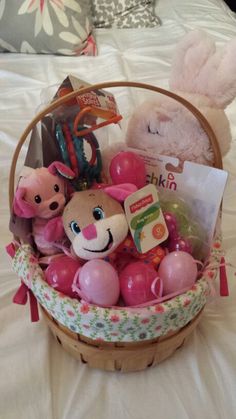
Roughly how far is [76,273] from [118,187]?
0.46ft

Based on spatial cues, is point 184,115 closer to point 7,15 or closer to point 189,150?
point 189,150

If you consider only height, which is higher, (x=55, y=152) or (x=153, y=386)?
(x=55, y=152)

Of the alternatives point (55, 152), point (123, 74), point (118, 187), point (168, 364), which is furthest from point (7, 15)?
point (168, 364)

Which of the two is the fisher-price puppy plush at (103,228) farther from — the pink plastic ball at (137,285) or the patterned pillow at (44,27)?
the patterned pillow at (44,27)

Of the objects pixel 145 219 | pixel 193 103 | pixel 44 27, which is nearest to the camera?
pixel 145 219

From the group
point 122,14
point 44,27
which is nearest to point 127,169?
point 44,27

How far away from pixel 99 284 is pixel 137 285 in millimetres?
52

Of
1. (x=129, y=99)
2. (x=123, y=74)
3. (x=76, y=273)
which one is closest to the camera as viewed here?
(x=76, y=273)

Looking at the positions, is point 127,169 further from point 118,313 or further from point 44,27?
point 44,27

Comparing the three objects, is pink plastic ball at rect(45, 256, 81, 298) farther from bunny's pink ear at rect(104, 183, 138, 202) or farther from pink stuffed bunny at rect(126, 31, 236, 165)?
pink stuffed bunny at rect(126, 31, 236, 165)

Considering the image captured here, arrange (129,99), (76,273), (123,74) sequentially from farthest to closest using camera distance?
1. (123,74)
2. (129,99)
3. (76,273)

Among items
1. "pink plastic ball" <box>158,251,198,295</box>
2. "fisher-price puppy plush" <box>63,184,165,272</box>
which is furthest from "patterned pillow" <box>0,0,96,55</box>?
"pink plastic ball" <box>158,251,198,295</box>

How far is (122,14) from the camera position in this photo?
5.45ft

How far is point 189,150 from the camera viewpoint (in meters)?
0.71
